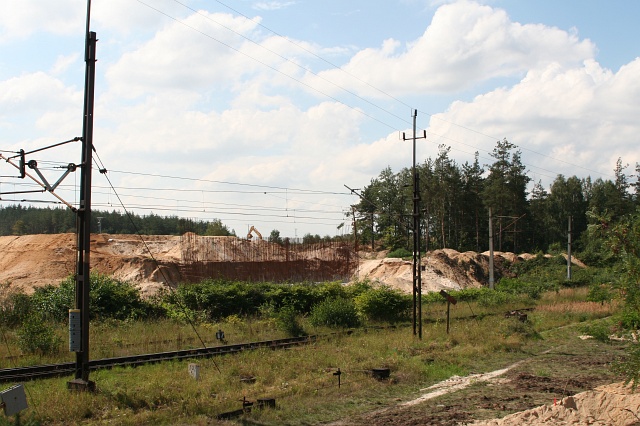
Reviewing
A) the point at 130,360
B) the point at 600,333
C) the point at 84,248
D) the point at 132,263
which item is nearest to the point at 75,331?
the point at 84,248

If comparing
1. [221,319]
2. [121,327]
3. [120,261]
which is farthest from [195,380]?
[120,261]

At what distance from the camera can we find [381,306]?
A: 34312 mm

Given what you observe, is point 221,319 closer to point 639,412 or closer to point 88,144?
point 88,144

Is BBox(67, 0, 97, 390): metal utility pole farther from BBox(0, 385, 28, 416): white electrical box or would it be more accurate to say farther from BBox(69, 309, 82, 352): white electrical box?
BBox(0, 385, 28, 416): white electrical box

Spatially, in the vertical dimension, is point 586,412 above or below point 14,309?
below

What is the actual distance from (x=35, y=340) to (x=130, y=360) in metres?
3.47

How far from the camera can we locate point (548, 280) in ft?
206

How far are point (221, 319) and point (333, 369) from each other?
15.5 m

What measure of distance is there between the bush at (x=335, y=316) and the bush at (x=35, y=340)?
13061 millimetres

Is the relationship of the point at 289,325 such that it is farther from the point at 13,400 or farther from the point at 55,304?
the point at 13,400

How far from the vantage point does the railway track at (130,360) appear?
1668cm

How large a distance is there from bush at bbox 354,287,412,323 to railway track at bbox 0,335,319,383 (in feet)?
31.1

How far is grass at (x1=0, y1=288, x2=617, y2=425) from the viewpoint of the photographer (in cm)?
1307

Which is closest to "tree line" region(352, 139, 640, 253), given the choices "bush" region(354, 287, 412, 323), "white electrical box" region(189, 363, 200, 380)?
"bush" region(354, 287, 412, 323)
